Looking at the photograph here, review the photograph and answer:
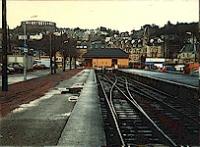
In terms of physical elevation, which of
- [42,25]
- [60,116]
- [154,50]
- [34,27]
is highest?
[34,27]

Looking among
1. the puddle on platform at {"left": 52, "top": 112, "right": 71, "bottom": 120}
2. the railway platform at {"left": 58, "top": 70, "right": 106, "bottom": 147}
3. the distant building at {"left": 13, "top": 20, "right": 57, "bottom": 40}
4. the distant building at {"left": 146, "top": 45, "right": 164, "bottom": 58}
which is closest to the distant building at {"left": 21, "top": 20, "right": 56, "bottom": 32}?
the distant building at {"left": 13, "top": 20, "right": 57, "bottom": 40}

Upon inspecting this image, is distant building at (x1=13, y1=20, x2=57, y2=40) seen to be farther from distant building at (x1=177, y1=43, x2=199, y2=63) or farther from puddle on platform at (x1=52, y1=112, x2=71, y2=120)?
puddle on platform at (x1=52, y1=112, x2=71, y2=120)

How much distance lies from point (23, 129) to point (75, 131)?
124 cm

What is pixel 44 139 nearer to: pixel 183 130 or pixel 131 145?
pixel 131 145

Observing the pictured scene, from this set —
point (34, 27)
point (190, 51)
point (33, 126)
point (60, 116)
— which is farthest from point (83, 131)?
point (190, 51)

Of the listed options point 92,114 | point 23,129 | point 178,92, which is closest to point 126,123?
point 92,114

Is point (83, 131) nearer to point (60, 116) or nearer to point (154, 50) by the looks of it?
point (60, 116)

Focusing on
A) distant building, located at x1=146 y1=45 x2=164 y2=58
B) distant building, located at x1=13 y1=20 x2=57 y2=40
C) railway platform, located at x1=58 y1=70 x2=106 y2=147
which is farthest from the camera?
distant building, located at x1=146 y1=45 x2=164 y2=58

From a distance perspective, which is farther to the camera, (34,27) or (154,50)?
(154,50)

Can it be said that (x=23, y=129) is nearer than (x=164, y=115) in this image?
Yes

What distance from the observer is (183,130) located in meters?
11.3

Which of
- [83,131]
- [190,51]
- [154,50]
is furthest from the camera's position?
[154,50]

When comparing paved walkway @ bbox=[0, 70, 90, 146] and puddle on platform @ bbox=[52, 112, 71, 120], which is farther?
puddle on platform @ bbox=[52, 112, 71, 120]

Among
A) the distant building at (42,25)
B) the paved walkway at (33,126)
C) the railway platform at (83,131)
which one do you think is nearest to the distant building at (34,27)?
the distant building at (42,25)
